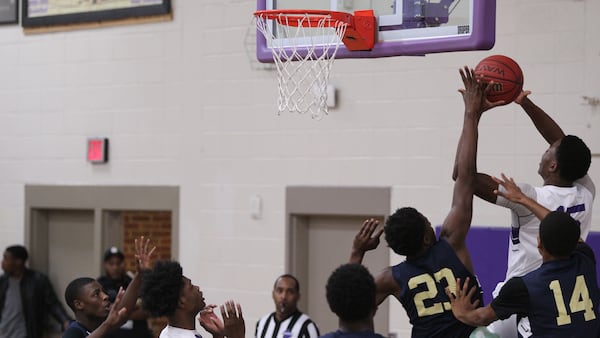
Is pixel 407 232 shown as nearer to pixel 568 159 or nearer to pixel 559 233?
pixel 559 233

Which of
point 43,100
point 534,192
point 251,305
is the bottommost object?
point 251,305

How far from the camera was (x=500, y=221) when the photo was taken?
312 inches

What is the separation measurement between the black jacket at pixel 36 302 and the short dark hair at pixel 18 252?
155 millimetres

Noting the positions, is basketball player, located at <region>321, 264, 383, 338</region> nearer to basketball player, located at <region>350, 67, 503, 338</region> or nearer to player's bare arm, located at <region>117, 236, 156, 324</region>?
basketball player, located at <region>350, 67, 503, 338</region>

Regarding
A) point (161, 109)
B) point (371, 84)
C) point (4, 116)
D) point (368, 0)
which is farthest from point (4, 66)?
point (368, 0)

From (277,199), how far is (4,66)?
3765 millimetres

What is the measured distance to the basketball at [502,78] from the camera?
17.5 feet

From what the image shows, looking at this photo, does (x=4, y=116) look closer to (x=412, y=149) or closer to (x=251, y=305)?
(x=251, y=305)

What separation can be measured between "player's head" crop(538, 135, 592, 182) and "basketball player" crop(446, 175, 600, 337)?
0.65 m

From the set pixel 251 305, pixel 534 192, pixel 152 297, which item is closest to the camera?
pixel 152 297

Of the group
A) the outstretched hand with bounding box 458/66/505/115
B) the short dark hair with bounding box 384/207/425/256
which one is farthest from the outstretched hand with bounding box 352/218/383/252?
the outstretched hand with bounding box 458/66/505/115

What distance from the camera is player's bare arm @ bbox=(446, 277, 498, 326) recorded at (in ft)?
15.3

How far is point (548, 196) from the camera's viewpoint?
5246 millimetres

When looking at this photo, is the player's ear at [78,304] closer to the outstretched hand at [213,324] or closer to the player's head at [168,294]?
the player's head at [168,294]
